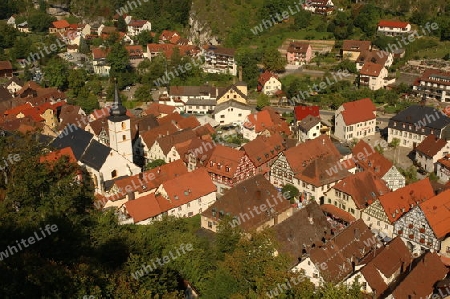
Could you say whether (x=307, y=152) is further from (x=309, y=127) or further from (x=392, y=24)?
(x=392, y=24)

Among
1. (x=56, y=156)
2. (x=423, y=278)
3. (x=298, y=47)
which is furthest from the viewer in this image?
(x=298, y=47)

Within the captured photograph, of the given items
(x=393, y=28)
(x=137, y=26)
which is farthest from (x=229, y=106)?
(x=137, y=26)

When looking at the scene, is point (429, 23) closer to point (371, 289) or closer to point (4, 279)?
point (371, 289)

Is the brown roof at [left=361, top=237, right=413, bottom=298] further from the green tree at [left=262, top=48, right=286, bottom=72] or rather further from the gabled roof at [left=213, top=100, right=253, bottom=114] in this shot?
the green tree at [left=262, top=48, right=286, bottom=72]

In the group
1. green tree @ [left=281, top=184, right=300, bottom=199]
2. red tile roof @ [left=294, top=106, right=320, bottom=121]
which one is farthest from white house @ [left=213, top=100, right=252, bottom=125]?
green tree @ [left=281, top=184, right=300, bottom=199]

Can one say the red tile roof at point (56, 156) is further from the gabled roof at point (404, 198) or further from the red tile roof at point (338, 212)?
the gabled roof at point (404, 198)

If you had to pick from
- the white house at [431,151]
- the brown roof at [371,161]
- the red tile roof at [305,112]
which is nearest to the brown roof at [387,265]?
the brown roof at [371,161]

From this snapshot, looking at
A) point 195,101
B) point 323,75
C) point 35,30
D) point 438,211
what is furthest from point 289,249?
point 35,30
